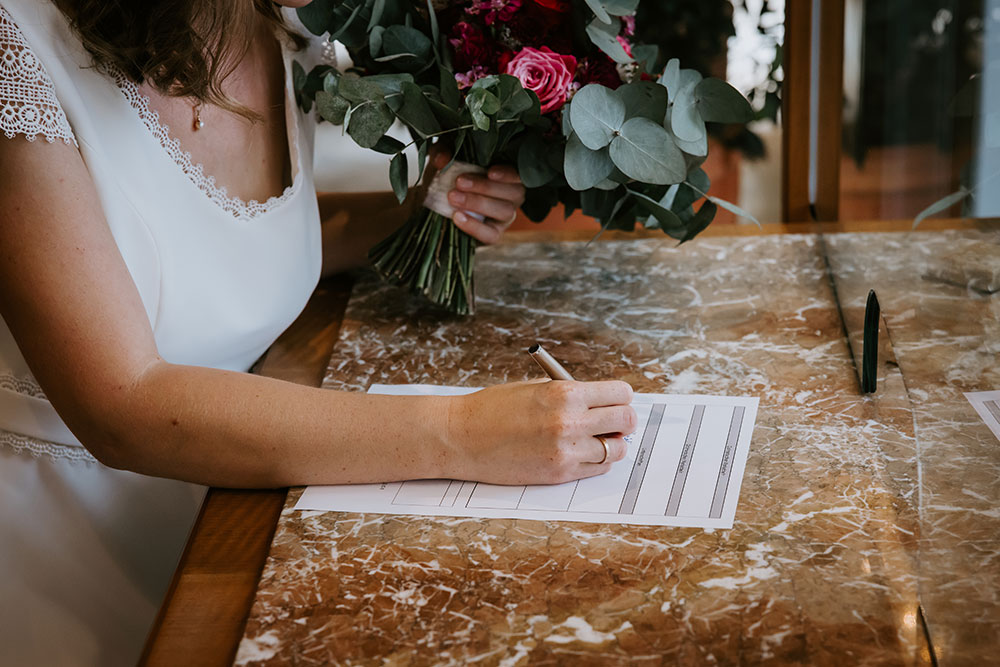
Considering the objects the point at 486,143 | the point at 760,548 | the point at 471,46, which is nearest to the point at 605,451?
the point at 760,548

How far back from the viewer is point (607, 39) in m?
1.15

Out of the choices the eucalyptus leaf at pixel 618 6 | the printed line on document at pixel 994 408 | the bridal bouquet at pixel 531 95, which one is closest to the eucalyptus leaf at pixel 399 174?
the bridal bouquet at pixel 531 95

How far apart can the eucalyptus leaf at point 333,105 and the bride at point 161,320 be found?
4.6 inches

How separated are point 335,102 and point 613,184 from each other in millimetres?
354

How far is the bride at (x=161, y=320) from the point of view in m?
0.94

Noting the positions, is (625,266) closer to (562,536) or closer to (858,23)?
(858,23)

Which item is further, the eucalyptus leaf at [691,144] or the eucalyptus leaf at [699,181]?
the eucalyptus leaf at [699,181]

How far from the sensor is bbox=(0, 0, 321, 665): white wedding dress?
3.64ft

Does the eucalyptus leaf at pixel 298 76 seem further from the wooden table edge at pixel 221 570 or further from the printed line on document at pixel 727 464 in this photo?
the printed line on document at pixel 727 464

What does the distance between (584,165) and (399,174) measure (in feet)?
0.77

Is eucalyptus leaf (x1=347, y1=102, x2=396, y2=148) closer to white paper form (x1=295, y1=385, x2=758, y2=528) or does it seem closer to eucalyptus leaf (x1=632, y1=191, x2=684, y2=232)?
eucalyptus leaf (x1=632, y1=191, x2=684, y2=232)

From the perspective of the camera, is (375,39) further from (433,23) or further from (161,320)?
(161,320)

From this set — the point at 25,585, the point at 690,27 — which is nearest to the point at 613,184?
the point at 25,585

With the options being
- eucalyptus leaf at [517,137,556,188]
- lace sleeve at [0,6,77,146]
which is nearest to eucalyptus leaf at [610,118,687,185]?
eucalyptus leaf at [517,137,556,188]
